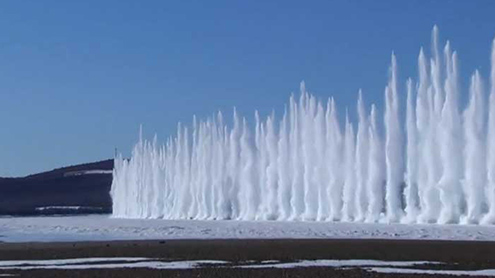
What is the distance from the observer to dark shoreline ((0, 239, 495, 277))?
101ft

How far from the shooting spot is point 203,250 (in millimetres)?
40312

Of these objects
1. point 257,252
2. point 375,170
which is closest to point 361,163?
point 375,170

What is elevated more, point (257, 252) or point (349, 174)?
point (349, 174)

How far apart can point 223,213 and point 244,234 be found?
4152cm

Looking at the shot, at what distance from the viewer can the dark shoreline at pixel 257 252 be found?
3092 centimetres

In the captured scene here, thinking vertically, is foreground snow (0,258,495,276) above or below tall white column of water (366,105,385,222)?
below

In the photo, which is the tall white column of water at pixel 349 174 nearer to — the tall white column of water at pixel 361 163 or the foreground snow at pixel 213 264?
the tall white column of water at pixel 361 163

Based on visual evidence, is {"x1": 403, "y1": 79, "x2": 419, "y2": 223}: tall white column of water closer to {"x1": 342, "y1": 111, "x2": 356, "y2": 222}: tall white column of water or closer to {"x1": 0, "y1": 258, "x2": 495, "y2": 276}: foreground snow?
{"x1": 342, "y1": 111, "x2": 356, "y2": 222}: tall white column of water

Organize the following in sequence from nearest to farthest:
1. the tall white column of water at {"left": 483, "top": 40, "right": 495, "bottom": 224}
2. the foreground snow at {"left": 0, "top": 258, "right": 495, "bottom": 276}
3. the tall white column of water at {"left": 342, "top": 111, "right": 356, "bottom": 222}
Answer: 1. the foreground snow at {"left": 0, "top": 258, "right": 495, "bottom": 276}
2. the tall white column of water at {"left": 483, "top": 40, "right": 495, "bottom": 224}
3. the tall white column of water at {"left": 342, "top": 111, "right": 356, "bottom": 222}

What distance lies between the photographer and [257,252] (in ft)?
126

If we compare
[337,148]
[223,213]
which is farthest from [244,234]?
[223,213]

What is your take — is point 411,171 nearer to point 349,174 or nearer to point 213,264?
point 349,174

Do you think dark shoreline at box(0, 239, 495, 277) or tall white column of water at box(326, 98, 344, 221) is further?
tall white column of water at box(326, 98, 344, 221)

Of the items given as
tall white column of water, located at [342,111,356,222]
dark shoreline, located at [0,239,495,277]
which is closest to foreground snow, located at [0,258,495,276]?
dark shoreline, located at [0,239,495,277]
